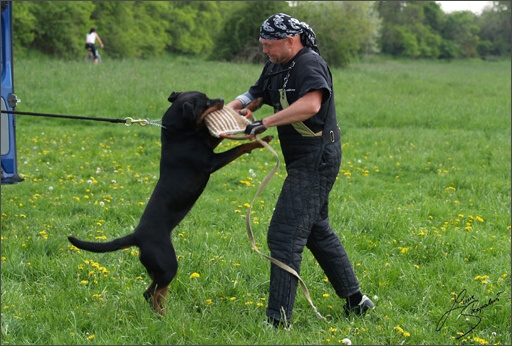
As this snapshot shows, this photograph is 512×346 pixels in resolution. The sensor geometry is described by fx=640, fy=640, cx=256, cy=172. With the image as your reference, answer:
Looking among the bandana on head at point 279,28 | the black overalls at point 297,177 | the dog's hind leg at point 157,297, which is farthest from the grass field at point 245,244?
the bandana on head at point 279,28

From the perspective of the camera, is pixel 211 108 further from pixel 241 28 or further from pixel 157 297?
pixel 241 28

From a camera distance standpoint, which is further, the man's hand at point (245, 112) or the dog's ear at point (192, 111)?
the man's hand at point (245, 112)

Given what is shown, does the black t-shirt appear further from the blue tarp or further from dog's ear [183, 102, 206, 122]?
the blue tarp

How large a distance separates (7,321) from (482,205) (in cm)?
552

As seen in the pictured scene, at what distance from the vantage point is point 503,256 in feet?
18.8

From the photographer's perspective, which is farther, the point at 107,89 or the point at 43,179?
the point at 107,89

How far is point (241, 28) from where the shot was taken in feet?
105

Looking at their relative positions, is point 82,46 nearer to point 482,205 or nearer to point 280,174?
point 280,174

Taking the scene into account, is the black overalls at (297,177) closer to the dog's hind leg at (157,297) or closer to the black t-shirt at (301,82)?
the black t-shirt at (301,82)

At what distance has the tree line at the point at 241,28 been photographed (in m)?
31.4

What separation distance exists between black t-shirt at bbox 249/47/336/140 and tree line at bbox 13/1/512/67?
22.4 metres

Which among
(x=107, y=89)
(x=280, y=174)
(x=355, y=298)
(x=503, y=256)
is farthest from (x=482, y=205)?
(x=107, y=89)

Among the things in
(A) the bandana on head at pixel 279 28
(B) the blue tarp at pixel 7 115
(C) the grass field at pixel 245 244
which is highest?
(A) the bandana on head at pixel 279 28

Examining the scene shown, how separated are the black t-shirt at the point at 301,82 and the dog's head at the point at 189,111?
1.50ft
